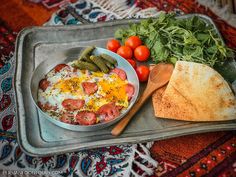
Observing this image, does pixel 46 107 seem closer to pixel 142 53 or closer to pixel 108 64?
pixel 108 64

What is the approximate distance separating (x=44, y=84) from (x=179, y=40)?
0.62 meters

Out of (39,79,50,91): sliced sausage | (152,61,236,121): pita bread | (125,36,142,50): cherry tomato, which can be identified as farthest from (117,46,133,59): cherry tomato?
(39,79,50,91): sliced sausage

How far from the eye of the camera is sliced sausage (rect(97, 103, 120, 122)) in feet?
4.92

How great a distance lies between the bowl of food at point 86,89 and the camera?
1496 mm

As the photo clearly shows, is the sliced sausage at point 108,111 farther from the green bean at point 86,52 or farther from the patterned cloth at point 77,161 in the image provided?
the green bean at point 86,52

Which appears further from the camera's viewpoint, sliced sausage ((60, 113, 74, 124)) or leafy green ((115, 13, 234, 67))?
leafy green ((115, 13, 234, 67))

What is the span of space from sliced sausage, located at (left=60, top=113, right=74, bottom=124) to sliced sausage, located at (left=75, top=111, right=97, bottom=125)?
0.9 inches

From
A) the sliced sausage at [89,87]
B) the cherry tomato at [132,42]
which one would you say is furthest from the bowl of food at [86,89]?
the cherry tomato at [132,42]

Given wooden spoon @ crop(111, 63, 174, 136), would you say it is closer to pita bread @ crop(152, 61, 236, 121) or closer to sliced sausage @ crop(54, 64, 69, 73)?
pita bread @ crop(152, 61, 236, 121)

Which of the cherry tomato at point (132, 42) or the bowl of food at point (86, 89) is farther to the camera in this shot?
the cherry tomato at point (132, 42)

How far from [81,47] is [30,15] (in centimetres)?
64

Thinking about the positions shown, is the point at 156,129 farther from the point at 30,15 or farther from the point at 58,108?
the point at 30,15

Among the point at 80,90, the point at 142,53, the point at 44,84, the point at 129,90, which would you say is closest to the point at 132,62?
the point at 142,53

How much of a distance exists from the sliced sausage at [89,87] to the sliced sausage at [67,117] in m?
0.13
